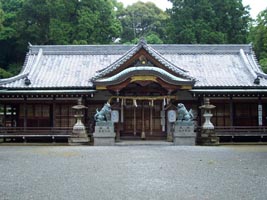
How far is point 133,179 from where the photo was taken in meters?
8.44

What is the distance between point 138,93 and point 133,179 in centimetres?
1345

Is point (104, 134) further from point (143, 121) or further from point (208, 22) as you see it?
point (208, 22)

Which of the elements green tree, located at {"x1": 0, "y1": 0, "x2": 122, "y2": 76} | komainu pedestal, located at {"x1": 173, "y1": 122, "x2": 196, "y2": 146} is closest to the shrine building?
komainu pedestal, located at {"x1": 173, "y1": 122, "x2": 196, "y2": 146}

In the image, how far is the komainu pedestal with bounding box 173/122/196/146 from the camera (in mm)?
19234

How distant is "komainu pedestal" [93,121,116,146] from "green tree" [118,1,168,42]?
34.8 metres

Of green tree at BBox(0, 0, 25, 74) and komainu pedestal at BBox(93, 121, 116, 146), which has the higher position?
green tree at BBox(0, 0, 25, 74)

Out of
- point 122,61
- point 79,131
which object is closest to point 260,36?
point 122,61

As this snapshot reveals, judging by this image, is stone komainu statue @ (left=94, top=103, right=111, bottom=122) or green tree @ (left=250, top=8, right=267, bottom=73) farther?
green tree @ (left=250, top=8, right=267, bottom=73)

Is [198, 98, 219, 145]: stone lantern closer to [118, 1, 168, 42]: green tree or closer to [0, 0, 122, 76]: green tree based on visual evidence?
[0, 0, 122, 76]: green tree

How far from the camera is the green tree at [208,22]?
36875mm

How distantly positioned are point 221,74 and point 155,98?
15.6 feet

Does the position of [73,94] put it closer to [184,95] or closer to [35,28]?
[184,95]

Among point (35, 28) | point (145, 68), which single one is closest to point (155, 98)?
point (145, 68)

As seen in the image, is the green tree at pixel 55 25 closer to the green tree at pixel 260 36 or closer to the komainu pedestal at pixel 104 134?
the green tree at pixel 260 36
